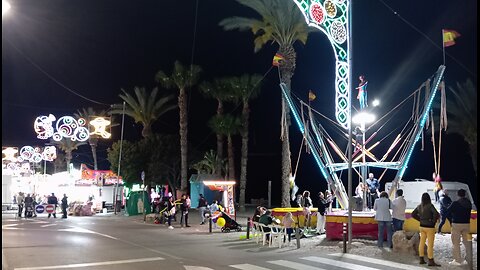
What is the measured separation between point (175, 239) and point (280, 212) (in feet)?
15.7

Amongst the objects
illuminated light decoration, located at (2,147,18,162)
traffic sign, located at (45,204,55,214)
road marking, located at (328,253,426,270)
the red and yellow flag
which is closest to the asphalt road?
road marking, located at (328,253,426,270)

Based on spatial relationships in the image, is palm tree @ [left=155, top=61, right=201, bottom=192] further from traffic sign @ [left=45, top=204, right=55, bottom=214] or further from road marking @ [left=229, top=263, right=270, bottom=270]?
road marking @ [left=229, top=263, right=270, bottom=270]

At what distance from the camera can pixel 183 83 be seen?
40.8m

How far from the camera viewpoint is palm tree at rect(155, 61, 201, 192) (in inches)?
1564

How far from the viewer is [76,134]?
113 feet

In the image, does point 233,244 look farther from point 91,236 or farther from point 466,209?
point 466,209

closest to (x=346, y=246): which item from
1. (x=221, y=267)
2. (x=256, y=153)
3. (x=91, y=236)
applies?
(x=221, y=267)

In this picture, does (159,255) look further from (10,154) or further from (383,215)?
(10,154)

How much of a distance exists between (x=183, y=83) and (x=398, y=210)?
94.4 feet

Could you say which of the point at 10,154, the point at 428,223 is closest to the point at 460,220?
the point at 428,223

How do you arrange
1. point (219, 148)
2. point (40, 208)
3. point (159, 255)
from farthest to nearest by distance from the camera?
point (219, 148) < point (40, 208) < point (159, 255)

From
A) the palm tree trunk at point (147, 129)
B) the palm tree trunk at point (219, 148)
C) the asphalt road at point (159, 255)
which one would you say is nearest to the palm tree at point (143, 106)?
the palm tree trunk at point (147, 129)

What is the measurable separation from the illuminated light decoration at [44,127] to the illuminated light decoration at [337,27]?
23.3 m

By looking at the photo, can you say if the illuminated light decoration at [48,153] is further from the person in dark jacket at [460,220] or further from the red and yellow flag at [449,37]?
the person in dark jacket at [460,220]
